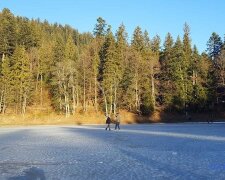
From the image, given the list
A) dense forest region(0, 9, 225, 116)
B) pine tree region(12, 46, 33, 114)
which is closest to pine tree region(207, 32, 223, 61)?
dense forest region(0, 9, 225, 116)

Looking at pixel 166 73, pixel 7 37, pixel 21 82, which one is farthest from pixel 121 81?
pixel 7 37

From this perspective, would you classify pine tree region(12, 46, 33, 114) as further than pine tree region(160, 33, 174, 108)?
Yes

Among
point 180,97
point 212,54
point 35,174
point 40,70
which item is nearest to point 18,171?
point 35,174

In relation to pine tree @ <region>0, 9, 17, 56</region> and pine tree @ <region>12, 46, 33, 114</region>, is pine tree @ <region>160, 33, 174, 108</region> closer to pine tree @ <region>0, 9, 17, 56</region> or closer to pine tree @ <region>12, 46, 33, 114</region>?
pine tree @ <region>12, 46, 33, 114</region>

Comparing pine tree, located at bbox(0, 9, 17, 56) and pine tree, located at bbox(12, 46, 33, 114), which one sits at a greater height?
pine tree, located at bbox(0, 9, 17, 56)

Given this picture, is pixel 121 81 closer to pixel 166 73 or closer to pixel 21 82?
pixel 166 73

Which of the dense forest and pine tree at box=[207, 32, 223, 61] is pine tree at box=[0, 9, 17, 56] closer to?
the dense forest

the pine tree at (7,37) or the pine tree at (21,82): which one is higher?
the pine tree at (7,37)

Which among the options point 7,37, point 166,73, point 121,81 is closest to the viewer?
point 121,81

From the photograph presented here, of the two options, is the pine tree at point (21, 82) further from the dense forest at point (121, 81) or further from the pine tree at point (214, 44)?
the pine tree at point (214, 44)

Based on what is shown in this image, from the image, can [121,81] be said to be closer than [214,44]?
Yes

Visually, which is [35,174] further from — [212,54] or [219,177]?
[212,54]

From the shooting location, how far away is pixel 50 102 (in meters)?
87.2

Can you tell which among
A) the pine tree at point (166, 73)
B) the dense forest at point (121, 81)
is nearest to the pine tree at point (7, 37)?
the dense forest at point (121, 81)
